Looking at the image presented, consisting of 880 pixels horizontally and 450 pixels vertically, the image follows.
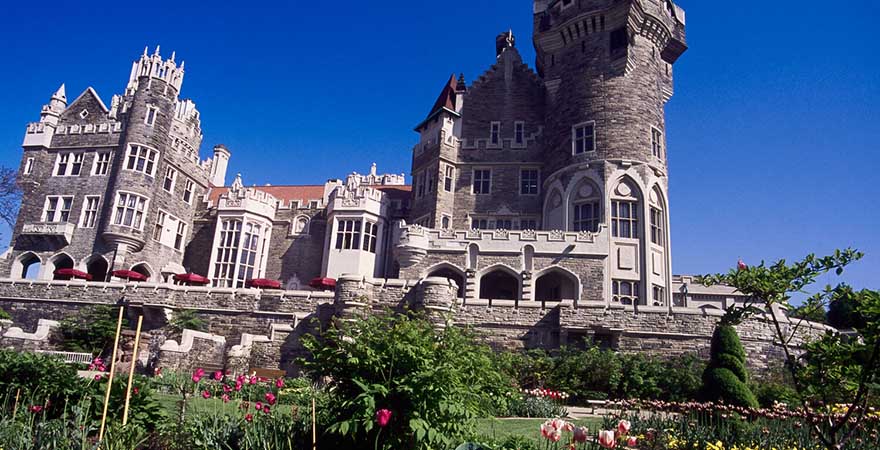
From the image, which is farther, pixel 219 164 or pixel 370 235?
pixel 219 164

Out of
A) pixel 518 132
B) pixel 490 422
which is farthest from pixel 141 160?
pixel 490 422

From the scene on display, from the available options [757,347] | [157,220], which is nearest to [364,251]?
[157,220]

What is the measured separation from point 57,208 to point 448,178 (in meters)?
23.2

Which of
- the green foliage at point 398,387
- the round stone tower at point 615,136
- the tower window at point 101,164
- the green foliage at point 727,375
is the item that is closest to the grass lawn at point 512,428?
the green foliage at point 398,387

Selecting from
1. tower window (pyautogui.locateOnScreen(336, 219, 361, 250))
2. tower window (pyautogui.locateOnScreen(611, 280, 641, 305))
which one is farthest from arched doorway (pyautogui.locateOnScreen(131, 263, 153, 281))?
tower window (pyautogui.locateOnScreen(611, 280, 641, 305))

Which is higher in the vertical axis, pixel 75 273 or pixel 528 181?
pixel 528 181

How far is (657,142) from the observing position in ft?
104

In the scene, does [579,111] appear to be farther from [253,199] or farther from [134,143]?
[134,143]

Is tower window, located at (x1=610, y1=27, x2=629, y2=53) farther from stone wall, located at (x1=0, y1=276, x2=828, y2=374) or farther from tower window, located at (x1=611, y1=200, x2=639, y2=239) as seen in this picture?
stone wall, located at (x1=0, y1=276, x2=828, y2=374)

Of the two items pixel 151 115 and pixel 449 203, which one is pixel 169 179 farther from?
pixel 449 203

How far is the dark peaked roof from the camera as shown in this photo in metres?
37.4

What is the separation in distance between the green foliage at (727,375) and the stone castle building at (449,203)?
8.13m

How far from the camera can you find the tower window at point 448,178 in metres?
35.1

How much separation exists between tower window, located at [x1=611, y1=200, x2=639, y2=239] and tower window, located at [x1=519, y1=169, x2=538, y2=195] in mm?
5843
